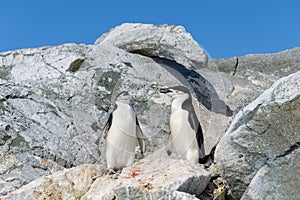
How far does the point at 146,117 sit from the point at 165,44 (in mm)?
2047

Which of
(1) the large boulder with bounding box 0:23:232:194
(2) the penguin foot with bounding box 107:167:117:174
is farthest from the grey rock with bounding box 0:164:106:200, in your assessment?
(1) the large boulder with bounding box 0:23:232:194

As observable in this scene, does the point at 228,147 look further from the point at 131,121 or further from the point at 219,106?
the point at 219,106

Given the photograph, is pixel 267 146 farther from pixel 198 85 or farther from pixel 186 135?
pixel 198 85

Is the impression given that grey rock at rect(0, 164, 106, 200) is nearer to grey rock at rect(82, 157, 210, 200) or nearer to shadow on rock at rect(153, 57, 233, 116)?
grey rock at rect(82, 157, 210, 200)

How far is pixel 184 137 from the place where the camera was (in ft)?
27.1

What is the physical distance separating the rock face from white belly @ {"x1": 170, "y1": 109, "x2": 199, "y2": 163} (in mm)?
1399

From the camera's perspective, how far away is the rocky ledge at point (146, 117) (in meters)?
6.46

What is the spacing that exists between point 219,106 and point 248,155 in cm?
497

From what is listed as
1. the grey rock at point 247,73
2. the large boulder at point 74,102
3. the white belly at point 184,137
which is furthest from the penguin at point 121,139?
the grey rock at point 247,73

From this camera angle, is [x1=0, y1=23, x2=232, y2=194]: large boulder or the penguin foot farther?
[x1=0, y1=23, x2=232, y2=194]: large boulder

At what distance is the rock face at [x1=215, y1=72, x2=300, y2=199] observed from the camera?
20.9 feet

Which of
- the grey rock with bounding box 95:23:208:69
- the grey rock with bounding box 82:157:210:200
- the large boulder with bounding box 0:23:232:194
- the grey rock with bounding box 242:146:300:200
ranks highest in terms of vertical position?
the grey rock with bounding box 95:23:208:69

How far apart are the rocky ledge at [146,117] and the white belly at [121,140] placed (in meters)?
0.32

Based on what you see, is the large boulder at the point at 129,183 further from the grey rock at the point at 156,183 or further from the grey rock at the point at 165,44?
the grey rock at the point at 165,44
